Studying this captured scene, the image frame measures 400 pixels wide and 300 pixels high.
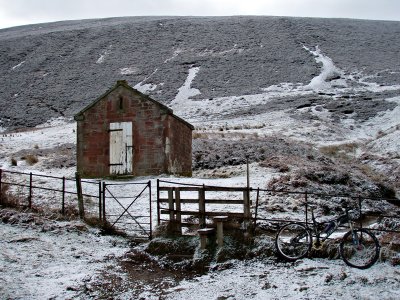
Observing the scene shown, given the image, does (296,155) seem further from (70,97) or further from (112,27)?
(112,27)

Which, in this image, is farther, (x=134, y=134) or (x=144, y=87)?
(x=144, y=87)

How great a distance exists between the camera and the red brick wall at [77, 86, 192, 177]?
21297mm

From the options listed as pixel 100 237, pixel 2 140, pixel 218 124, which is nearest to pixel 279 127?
pixel 218 124

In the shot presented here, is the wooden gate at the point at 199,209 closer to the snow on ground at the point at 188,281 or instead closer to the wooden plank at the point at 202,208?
the wooden plank at the point at 202,208

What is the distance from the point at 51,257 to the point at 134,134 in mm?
11493

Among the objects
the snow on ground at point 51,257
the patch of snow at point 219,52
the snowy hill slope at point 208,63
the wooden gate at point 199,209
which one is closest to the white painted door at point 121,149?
the wooden gate at point 199,209

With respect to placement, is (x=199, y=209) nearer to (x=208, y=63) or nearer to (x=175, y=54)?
(x=208, y=63)

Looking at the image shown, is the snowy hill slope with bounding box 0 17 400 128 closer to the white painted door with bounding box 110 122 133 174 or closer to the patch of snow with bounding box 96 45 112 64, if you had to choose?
the patch of snow with bounding box 96 45 112 64

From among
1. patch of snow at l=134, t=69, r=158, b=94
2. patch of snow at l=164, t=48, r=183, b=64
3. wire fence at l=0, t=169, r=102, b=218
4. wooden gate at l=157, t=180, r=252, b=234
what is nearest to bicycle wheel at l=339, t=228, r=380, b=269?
wooden gate at l=157, t=180, r=252, b=234

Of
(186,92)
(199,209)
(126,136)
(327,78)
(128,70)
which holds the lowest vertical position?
(199,209)

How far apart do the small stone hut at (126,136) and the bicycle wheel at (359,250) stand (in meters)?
12.8

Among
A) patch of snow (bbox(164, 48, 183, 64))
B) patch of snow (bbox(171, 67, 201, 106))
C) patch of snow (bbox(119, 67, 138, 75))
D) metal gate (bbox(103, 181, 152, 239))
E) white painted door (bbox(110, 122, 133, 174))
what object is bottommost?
metal gate (bbox(103, 181, 152, 239))

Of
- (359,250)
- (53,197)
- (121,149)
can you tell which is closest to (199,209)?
(359,250)

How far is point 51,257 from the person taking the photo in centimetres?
1055
